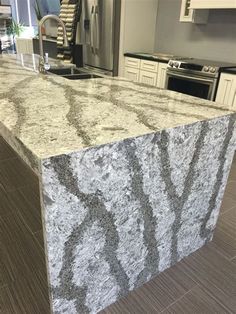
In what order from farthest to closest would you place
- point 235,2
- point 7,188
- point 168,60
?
point 168,60, point 235,2, point 7,188

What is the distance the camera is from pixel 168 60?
3504mm

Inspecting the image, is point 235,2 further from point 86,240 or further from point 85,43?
point 86,240

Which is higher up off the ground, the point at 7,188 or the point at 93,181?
the point at 93,181

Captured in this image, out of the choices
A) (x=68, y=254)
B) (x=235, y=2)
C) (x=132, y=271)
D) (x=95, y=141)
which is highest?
(x=235, y=2)

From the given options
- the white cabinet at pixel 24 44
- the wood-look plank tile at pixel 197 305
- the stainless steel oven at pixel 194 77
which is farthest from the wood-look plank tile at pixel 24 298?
the white cabinet at pixel 24 44

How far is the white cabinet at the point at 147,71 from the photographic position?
12.0 ft

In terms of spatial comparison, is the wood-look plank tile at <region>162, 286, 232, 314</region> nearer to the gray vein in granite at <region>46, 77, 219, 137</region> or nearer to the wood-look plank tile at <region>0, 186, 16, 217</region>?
the gray vein in granite at <region>46, 77, 219, 137</region>

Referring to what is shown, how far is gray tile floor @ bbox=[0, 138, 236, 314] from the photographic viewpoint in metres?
1.33

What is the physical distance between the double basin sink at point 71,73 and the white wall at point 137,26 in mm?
1657

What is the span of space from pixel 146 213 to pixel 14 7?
27.9 feet

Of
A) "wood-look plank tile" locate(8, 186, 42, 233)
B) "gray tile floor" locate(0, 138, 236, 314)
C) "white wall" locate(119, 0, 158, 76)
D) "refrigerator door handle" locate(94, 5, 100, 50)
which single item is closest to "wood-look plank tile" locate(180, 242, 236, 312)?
"gray tile floor" locate(0, 138, 236, 314)

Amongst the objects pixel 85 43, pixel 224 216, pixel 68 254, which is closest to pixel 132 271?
pixel 68 254

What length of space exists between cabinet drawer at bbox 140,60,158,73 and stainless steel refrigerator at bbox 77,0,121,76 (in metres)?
0.51

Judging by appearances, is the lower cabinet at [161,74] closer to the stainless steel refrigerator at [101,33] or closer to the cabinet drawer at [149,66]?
the cabinet drawer at [149,66]
